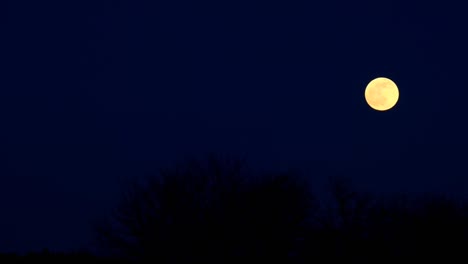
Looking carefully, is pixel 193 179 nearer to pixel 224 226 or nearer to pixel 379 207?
pixel 224 226

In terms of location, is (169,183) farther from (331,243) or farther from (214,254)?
(331,243)

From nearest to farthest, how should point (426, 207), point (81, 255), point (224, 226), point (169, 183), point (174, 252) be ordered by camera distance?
point (81, 255)
point (174, 252)
point (224, 226)
point (169, 183)
point (426, 207)

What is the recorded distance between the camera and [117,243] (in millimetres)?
29188

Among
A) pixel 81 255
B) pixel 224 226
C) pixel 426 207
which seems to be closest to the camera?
pixel 81 255

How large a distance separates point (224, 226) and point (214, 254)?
1931 mm

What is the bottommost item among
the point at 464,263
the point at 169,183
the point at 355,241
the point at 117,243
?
the point at 464,263

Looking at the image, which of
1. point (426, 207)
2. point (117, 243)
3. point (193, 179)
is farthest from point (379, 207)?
point (117, 243)

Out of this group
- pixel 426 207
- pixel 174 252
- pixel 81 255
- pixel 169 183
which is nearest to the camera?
pixel 81 255

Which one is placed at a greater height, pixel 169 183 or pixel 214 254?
pixel 169 183

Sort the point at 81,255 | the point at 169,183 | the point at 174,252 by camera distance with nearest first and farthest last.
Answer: the point at 81,255
the point at 174,252
the point at 169,183

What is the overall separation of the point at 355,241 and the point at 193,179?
25.6ft

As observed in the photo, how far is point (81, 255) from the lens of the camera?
1448 cm

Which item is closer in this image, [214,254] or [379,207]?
[214,254]

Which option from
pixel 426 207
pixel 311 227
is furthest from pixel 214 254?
pixel 426 207
